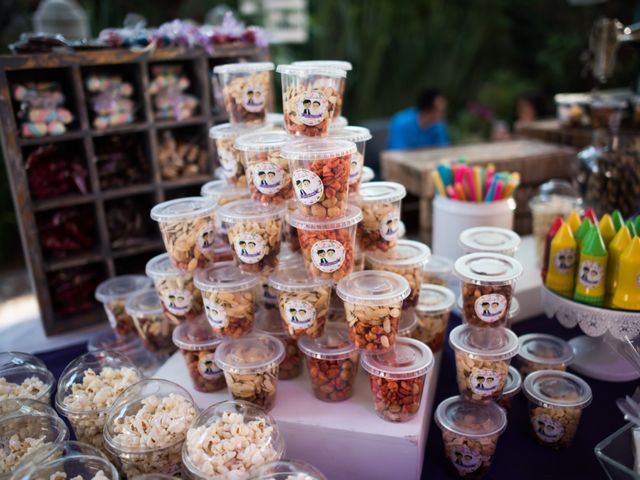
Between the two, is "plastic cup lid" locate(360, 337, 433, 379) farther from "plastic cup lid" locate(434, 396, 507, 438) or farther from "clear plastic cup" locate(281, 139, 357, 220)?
"clear plastic cup" locate(281, 139, 357, 220)

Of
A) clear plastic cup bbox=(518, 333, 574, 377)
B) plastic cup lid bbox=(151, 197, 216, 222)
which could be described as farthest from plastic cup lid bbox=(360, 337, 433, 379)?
plastic cup lid bbox=(151, 197, 216, 222)

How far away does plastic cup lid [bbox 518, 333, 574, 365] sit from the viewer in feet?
5.30

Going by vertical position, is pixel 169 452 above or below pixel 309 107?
below

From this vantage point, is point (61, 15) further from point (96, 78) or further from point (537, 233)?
point (537, 233)

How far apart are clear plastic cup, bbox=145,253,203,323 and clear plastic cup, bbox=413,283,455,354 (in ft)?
2.25

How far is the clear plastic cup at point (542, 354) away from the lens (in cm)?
160

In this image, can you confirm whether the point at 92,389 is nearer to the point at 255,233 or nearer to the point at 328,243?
the point at 255,233

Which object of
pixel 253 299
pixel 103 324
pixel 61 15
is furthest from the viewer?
pixel 61 15

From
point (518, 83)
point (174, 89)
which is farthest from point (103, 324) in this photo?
point (518, 83)

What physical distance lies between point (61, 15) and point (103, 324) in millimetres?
1973

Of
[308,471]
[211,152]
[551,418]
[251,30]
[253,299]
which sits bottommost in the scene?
[551,418]

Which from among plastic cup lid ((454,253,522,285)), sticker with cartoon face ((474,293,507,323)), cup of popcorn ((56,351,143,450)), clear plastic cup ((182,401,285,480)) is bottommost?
cup of popcorn ((56,351,143,450))

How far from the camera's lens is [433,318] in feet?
5.49

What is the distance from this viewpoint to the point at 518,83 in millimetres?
6859
